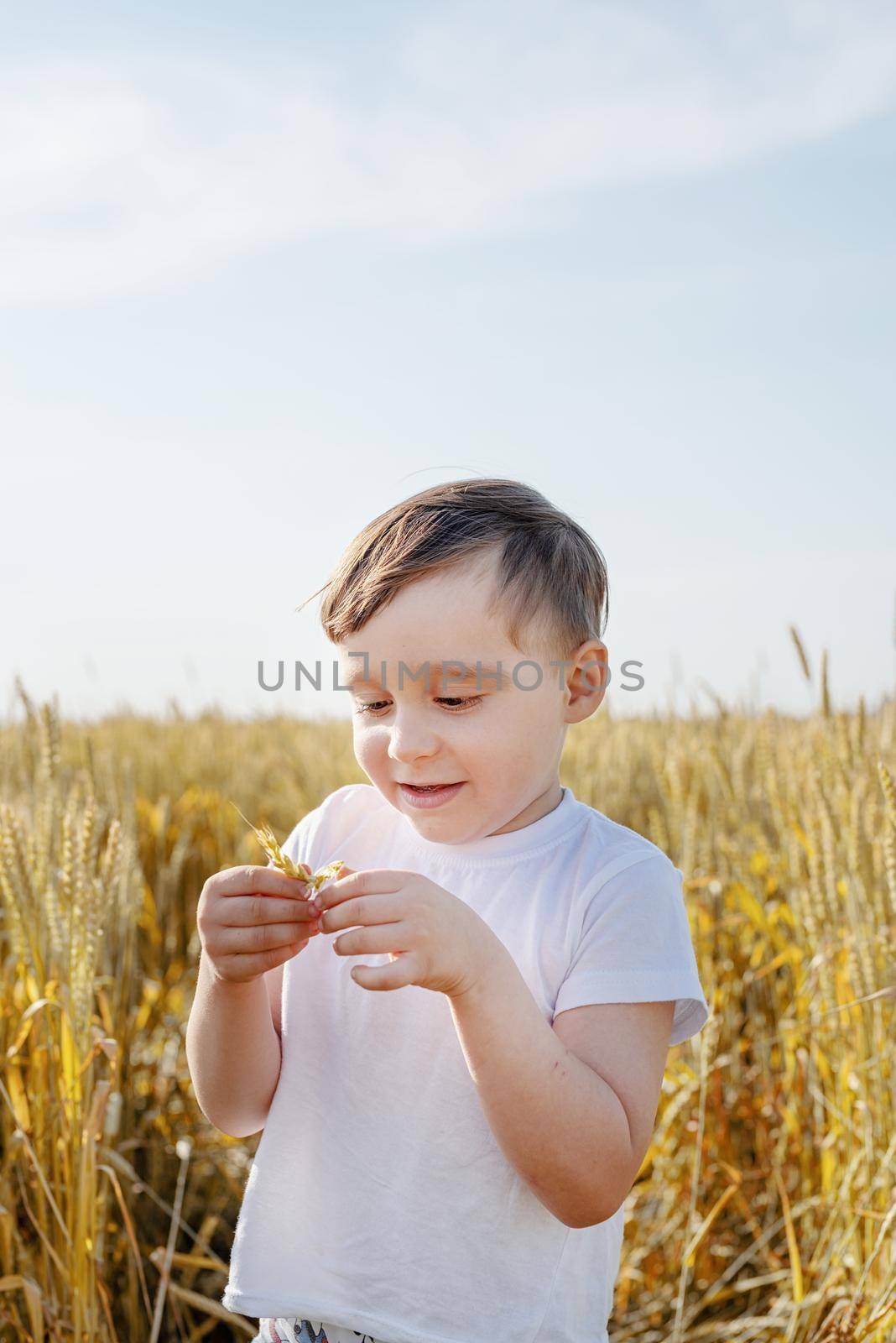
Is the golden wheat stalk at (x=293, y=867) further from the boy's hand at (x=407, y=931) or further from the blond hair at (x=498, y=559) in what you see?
the blond hair at (x=498, y=559)

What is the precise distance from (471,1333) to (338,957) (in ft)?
1.15

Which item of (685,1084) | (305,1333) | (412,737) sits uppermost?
(412,737)

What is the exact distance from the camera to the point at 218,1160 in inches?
94.5

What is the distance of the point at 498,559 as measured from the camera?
1.06 metres

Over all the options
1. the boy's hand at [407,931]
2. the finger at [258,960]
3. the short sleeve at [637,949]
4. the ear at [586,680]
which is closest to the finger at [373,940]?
the boy's hand at [407,931]

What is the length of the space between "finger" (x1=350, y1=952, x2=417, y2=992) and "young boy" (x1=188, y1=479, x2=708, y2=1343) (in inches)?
3.7

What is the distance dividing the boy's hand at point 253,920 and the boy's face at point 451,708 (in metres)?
0.15

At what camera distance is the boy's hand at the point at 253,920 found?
935 mm

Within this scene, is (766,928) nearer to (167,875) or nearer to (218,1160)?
(218,1160)

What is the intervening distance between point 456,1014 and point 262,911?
18 cm

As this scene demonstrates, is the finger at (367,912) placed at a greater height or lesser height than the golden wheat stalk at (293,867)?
lesser

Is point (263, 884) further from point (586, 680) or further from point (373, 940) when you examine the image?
point (586, 680)

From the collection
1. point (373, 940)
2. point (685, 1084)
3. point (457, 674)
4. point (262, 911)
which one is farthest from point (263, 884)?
point (685, 1084)

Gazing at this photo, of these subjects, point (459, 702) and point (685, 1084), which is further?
point (685, 1084)
